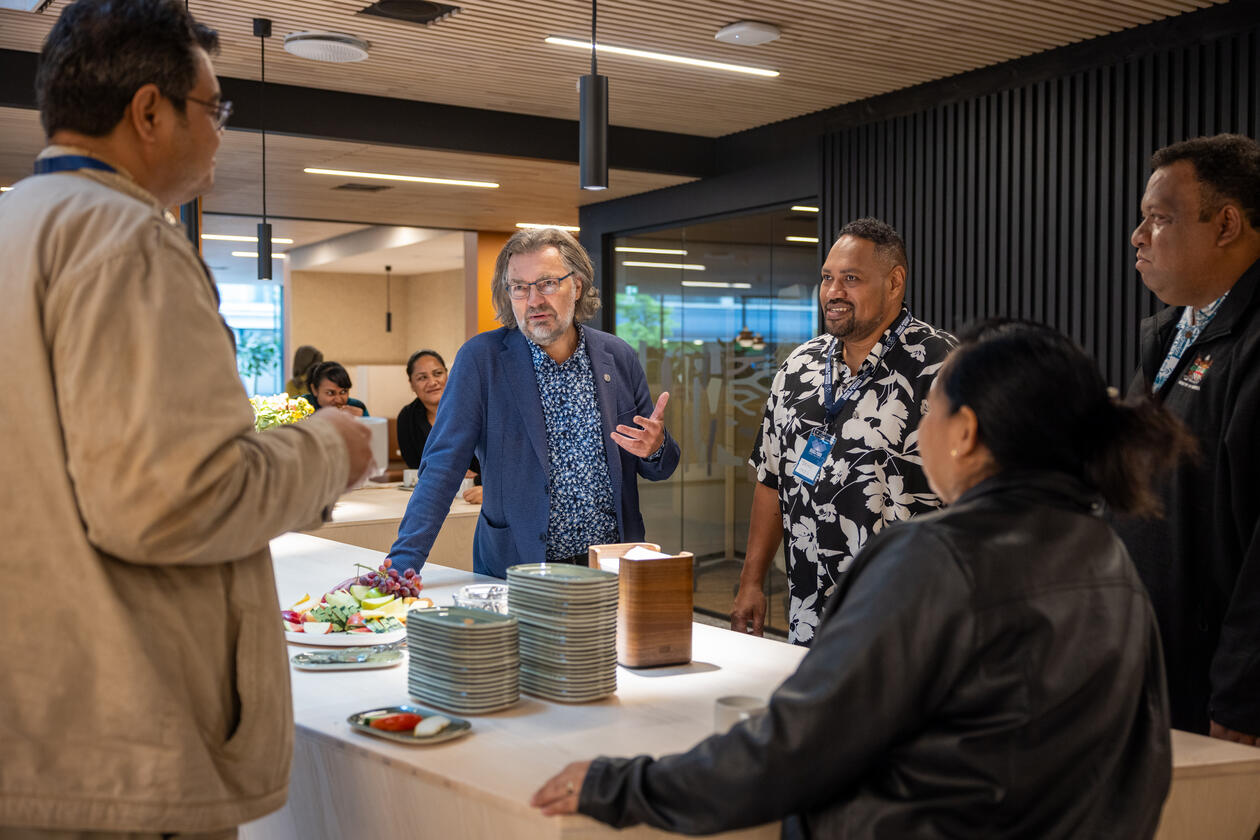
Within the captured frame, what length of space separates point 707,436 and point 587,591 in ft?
21.2

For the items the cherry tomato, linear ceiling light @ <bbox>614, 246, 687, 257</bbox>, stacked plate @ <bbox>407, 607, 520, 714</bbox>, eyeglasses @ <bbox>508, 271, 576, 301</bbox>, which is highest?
linear ceiling light @ <bbox>614, 246, 687, 257</bbox>

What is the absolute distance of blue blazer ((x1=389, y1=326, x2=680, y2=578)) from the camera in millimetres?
3066

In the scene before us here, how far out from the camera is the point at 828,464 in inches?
125

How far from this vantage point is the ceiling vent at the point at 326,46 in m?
5.15

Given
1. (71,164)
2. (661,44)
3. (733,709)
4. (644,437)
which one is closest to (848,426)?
(644,437)

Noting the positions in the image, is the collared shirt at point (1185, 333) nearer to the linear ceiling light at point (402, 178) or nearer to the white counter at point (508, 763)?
the white counter at point (508, 763)

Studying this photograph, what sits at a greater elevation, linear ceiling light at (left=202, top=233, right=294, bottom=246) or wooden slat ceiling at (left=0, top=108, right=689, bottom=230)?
linear ceiling light at (left=202, top=233, right=294, bottom=246)

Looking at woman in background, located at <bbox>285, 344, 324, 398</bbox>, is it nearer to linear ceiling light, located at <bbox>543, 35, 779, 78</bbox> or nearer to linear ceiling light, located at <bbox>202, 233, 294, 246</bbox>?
linear ceiling light, located at <bbox>202, 233, 294, 246</bbox>

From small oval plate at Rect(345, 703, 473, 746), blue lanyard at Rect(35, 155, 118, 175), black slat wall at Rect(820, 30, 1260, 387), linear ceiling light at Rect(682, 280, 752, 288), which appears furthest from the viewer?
linear ceiling light at Rect(682, 280, 752, 288)

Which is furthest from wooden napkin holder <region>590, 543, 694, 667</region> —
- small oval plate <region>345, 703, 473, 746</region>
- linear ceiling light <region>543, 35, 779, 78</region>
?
linear ceiling light <region>543, 35, 779, 78</region>

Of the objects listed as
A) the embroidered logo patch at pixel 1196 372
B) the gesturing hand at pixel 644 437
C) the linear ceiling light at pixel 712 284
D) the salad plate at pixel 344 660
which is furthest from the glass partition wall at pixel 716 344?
the salad plate at pixel 344 660

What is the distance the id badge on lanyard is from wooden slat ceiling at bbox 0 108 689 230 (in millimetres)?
4301

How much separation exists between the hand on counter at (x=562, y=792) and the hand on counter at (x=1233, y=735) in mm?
1399

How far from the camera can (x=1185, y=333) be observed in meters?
2.62
